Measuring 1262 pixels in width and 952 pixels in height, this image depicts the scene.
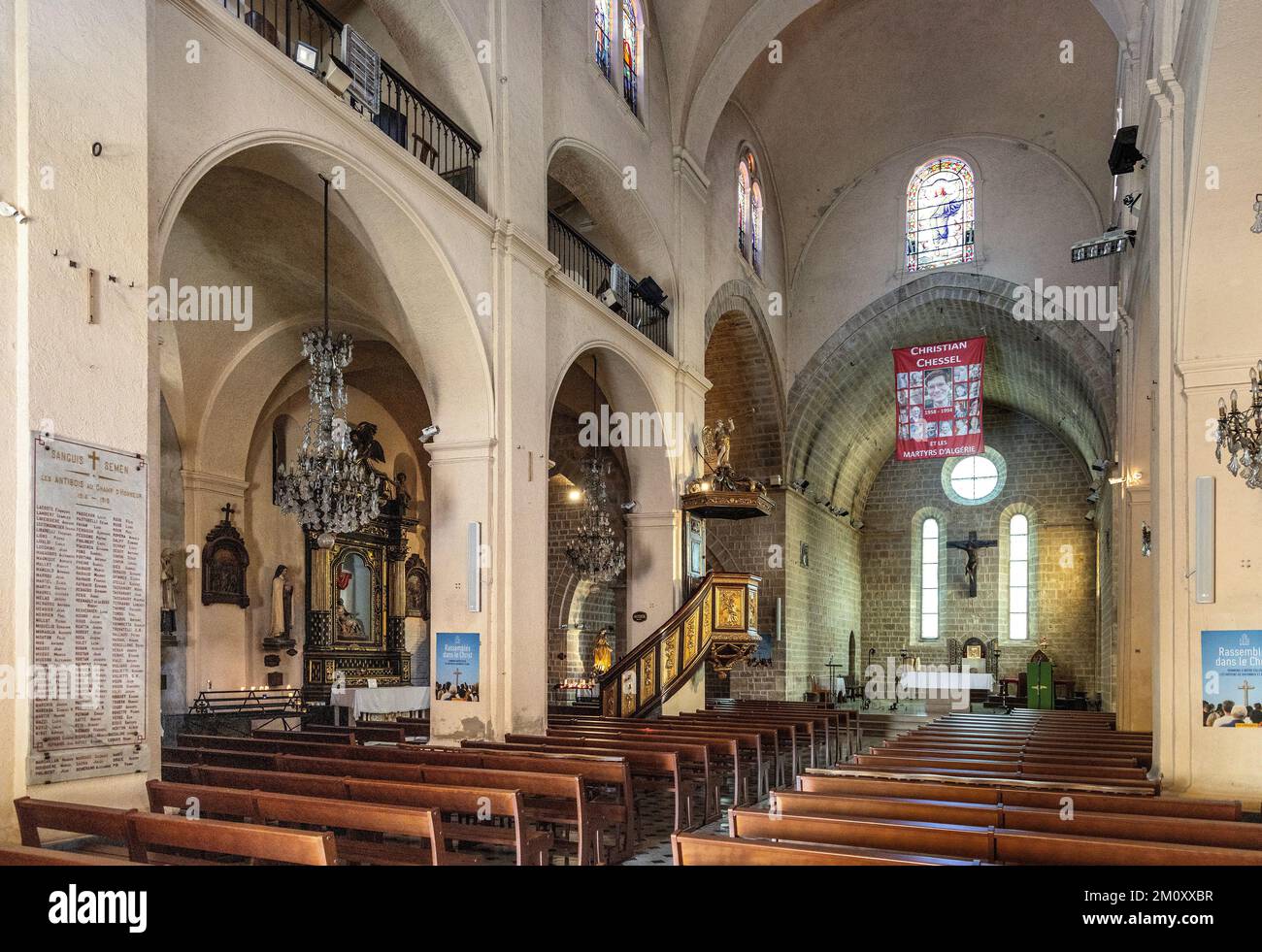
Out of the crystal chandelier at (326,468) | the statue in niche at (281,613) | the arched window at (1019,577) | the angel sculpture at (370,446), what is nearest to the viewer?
the crystal chandelier at (326,468)

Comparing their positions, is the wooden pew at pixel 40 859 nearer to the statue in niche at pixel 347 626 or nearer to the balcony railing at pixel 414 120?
the balcony railing at pixel 414 120

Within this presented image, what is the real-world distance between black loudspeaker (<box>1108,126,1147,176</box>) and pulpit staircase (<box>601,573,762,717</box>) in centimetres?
660

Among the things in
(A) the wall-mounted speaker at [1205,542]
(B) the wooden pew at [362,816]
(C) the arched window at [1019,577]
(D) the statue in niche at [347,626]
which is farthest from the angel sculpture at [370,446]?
(C) the arched window at [1019,577]

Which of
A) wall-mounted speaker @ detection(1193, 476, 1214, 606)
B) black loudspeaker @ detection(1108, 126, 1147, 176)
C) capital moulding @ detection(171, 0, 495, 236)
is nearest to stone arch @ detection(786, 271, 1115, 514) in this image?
black loudspeaker @ detection(1108, 126, 1147, 176)

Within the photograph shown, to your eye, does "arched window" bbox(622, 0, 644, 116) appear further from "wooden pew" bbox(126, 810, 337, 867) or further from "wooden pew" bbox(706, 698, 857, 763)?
"wooden pew" bbox(126, 810, 337, 867)

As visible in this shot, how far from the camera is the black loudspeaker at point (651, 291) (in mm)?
14406

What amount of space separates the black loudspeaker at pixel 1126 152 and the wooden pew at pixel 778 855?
9255mm

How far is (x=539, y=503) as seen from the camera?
10.8m

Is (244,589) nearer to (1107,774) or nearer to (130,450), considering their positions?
(130,450)

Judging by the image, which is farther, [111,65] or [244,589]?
[244,589]

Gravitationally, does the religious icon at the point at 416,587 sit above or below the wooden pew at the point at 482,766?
above

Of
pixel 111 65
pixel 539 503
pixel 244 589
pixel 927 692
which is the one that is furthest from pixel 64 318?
pixel 927 692

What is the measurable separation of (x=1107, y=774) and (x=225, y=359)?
36.2 feet

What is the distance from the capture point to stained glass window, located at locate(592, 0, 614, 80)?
1316 cm
